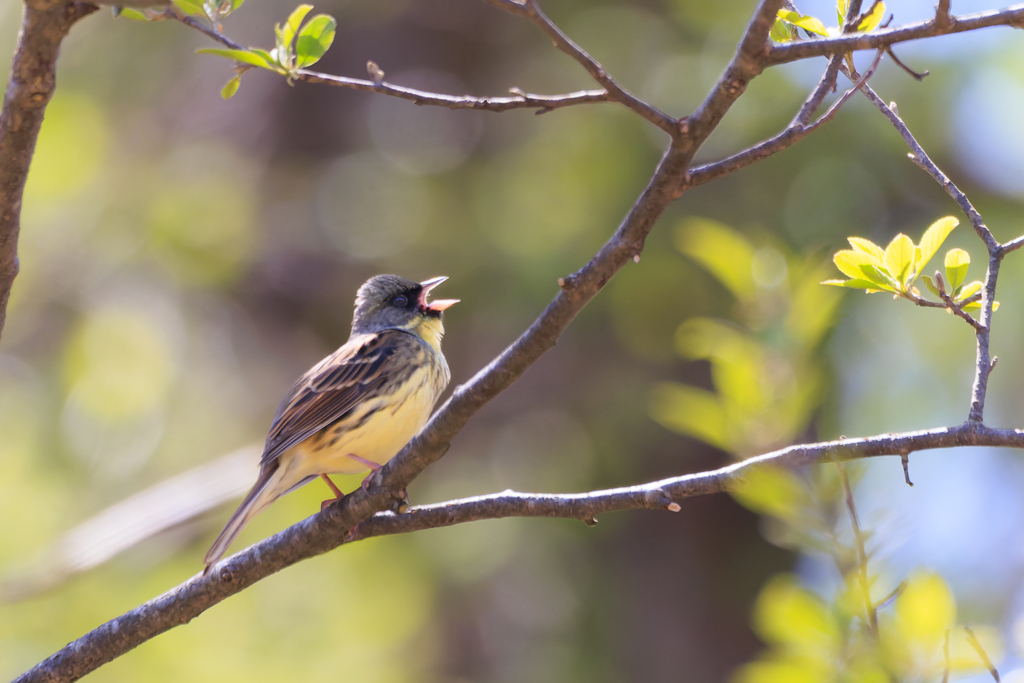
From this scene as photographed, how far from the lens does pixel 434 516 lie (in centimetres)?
234

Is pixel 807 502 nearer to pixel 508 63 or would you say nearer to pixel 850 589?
pixel 850 589

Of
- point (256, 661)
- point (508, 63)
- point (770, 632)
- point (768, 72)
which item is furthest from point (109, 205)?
point (770, 632)

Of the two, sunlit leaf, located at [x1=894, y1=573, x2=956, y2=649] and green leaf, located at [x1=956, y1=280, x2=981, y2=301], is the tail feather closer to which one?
sunlit leaf, located at [x1=894, y1=573, x2=956, y2=649]

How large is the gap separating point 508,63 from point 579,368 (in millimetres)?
2258

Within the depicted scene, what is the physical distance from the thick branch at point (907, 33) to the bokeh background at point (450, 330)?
2716mm

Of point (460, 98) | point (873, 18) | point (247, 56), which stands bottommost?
point (873, 18)

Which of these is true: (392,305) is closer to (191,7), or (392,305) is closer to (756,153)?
(191,7)

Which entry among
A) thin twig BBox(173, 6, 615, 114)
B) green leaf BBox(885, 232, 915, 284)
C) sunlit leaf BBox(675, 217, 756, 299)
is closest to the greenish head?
sunlit leaf BBox(675, 217, 756, 299)

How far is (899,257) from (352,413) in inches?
97.1

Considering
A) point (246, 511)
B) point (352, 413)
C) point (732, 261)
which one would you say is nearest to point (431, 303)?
point (352, 413)

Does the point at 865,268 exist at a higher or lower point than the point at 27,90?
lower

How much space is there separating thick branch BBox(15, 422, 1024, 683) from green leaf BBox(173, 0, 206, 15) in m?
1.30

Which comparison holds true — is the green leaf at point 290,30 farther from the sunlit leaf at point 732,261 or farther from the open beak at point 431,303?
the open beak at point 431,303

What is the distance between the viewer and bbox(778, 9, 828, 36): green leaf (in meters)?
1.85
